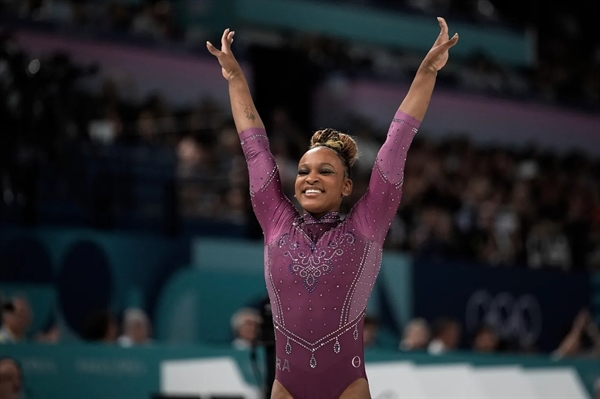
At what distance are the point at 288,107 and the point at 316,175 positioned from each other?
968 cm

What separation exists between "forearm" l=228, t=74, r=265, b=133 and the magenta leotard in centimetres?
20

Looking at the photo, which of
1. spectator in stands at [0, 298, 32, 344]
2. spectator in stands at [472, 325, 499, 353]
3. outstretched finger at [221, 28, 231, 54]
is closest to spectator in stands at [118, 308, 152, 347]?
spectator in stands at [0, 298, 32, 344]

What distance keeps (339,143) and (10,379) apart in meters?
2.76

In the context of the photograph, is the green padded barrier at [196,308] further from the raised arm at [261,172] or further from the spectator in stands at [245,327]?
the raised arm at [261,172]

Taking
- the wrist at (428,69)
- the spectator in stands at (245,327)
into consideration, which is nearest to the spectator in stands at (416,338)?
Answer: the spectator in stands at (245,327)

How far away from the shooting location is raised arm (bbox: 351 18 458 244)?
3.69 m

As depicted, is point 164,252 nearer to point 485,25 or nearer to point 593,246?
point 593,246

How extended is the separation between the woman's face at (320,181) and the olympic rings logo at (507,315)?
21.9ft

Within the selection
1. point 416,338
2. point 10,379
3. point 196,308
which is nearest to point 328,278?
point 10,379

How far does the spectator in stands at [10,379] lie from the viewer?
5.59 meters

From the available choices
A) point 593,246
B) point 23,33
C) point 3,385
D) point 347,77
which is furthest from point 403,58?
point 3,385

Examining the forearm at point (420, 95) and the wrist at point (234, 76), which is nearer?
the forearm at point (420, 95)

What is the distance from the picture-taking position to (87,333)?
7.30 m

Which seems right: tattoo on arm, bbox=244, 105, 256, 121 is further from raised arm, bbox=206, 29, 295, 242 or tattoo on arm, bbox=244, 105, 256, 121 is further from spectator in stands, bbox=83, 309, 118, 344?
spectator in stands, bbox=83, 309, 118, 344
